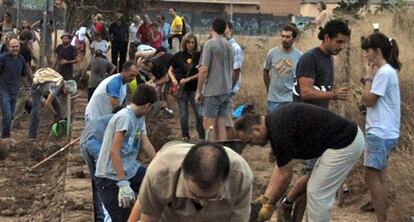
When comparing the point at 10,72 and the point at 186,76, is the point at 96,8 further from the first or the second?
the point at 186,76

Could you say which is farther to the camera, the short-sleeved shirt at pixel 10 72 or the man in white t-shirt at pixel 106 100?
the short-sleeved shirt at pixel 10 72

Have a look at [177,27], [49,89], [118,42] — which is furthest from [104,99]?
[177,27]

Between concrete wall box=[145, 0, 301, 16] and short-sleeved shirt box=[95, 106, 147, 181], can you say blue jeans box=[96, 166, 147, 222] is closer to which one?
short-sleeved shirt box=[95, 106, 147, 181]

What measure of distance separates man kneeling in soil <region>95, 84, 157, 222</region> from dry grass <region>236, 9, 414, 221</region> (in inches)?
96.9

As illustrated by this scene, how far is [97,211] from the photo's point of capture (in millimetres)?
7820

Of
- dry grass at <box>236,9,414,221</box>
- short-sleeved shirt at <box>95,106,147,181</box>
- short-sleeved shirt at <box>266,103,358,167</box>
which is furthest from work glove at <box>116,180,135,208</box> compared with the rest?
dry grass at <box>236,9,414,221</box>

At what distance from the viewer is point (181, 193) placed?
395cm

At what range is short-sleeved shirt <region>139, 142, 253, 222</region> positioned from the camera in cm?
398

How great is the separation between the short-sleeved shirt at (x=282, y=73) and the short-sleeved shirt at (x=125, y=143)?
3.58m

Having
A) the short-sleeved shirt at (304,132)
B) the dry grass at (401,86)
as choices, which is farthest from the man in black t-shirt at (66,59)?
the short-sleeved shirt at (304,132)

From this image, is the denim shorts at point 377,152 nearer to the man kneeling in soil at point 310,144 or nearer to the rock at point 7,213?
the man kneeling in soil at point 310,144

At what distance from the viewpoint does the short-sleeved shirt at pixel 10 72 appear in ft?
46.3

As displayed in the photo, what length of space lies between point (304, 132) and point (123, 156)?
4.69ft

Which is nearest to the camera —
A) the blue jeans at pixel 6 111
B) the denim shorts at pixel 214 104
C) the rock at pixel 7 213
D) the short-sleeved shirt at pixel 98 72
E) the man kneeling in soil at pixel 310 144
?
the man kneeling in soil at pixel 310 144
